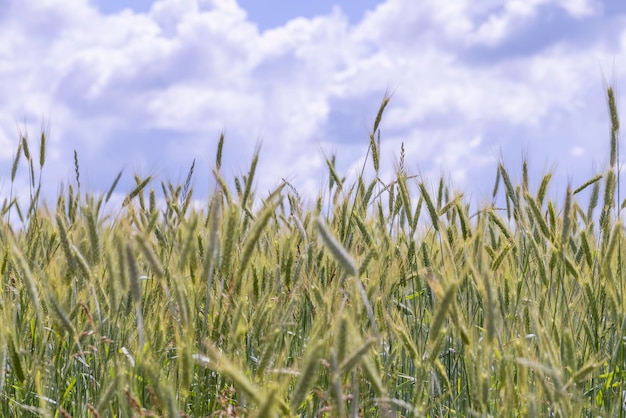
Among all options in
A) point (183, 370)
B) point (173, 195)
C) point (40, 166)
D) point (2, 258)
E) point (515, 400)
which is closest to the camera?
point (183, 370)

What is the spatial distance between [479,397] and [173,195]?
2219 mm

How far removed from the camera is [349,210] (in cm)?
252

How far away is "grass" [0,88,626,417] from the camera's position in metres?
1.52

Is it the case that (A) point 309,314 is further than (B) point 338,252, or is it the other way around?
(A) point 309,314

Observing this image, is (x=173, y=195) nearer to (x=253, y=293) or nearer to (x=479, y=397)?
(x=253, y=293)

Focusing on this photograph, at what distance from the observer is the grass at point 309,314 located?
152cm

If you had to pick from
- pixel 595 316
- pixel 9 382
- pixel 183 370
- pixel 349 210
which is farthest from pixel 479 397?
pixel 9 382

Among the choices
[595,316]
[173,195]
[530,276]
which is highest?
[173,195]

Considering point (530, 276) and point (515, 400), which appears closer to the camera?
point (515, 400)

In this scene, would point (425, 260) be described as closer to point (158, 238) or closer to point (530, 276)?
point (530, 276)

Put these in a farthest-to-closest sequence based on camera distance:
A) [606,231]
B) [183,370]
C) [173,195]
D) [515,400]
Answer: [173,195], [606,231], [515,400], [183,370]

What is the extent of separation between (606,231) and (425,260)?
2.08ft

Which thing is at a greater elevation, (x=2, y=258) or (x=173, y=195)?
(x=173, y=195)

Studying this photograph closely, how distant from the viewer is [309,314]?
2.91 m
